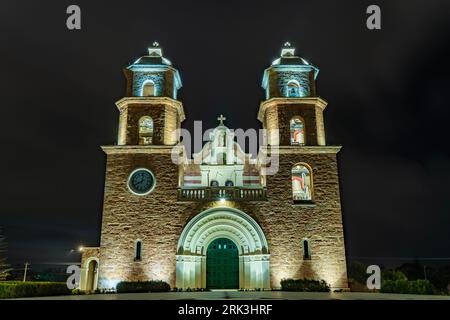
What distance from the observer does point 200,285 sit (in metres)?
19.9

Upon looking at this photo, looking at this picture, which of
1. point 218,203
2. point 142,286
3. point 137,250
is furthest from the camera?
point 218,203

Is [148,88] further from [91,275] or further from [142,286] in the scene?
[91,275]

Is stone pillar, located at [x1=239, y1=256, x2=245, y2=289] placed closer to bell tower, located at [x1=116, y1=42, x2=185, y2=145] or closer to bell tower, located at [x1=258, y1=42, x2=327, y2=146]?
bell tower, located at [x1=258, y1=42, x2=327, y2=146]

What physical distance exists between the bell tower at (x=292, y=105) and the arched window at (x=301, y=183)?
1.72 meters

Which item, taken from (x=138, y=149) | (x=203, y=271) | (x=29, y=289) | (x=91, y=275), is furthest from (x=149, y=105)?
(x=29, y=289)

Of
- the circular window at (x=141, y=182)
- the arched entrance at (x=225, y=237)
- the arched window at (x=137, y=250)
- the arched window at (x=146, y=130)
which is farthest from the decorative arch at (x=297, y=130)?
the arched window at (x=137, y=250)

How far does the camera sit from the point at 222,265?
2080 centimetres

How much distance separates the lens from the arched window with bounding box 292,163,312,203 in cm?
2264

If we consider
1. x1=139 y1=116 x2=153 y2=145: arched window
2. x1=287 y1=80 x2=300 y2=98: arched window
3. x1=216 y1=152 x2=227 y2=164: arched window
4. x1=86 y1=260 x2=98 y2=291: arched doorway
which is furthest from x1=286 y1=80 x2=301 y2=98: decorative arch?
x1=86 y1=260 x2=98 y2=291: arched doorway

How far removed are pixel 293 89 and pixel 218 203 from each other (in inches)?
333

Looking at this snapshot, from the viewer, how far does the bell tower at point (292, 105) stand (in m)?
22.0

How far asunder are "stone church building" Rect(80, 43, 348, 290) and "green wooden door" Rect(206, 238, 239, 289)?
5 centimetres

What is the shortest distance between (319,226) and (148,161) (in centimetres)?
997
